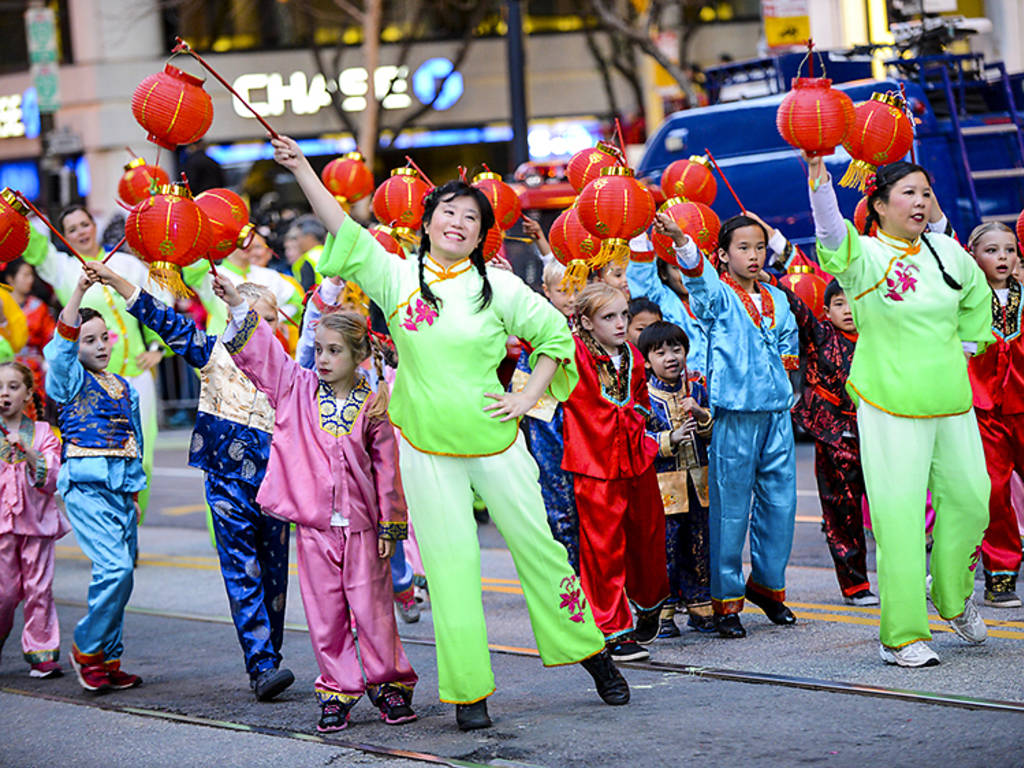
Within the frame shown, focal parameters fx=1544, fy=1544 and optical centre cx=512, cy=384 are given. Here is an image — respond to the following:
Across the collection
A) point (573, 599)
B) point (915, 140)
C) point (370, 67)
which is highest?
point (370, 67)

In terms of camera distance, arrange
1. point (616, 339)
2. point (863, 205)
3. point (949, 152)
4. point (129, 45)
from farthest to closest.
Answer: point (129, 45) < point (949, 152) < point (863, 205) < point (616, 339)

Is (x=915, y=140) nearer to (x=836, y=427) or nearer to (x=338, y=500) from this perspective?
(x=836, y=427)

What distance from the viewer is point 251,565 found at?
21.0 feet

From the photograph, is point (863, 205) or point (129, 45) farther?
point (129, 45)

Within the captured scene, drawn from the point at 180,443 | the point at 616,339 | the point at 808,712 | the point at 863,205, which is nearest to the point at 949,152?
the point at 863,205

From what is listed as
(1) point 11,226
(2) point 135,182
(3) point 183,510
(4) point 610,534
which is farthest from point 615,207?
(3) point 183,510

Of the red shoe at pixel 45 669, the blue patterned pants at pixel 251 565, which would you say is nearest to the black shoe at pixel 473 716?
the blue patterned pants at pixel 251 565

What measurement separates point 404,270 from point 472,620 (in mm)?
1269

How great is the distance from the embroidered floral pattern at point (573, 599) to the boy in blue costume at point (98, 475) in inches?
84.2

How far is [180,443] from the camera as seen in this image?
17984 millimetres

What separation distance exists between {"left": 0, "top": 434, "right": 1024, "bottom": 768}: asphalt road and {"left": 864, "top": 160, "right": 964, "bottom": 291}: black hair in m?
1.49

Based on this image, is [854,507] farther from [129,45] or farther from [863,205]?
[129,45]

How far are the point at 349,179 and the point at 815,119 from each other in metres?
4.03

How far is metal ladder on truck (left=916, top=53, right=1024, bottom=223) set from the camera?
1202cm
